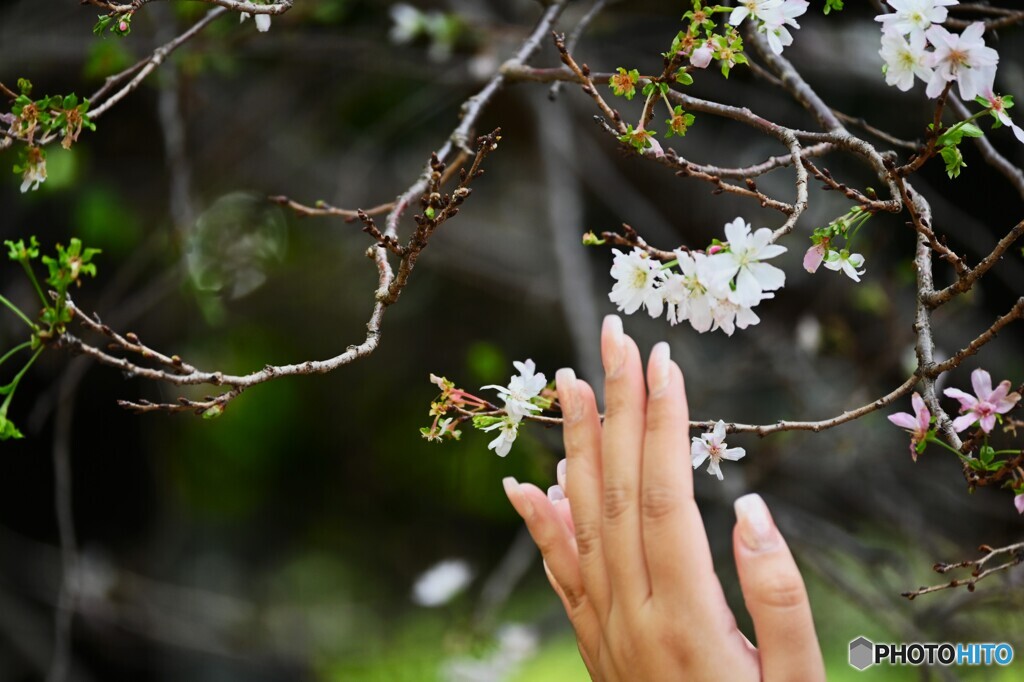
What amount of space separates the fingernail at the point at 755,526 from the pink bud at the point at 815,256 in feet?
0.55

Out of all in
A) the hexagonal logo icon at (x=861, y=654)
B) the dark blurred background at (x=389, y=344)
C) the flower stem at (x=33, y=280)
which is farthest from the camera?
the dark blurred background at (x=389, y=344)

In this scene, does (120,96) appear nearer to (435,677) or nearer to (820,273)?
(820,273)

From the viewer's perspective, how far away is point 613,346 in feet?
1.99

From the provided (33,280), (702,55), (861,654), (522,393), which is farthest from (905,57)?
(861,654)

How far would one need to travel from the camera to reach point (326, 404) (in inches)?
122

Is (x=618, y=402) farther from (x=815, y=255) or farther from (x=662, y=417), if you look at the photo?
(x=815, y=255)

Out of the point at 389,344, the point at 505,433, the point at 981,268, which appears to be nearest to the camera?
the point at 981,268

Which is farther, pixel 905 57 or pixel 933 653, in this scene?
pixel 933 653

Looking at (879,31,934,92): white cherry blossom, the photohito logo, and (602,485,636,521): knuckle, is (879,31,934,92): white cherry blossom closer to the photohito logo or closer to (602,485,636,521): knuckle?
(602,485,636,521): knuckle

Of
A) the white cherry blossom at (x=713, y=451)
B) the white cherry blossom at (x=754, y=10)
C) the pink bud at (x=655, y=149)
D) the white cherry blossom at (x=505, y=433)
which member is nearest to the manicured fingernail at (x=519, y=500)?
the white cherry blossom at (x=505, y=433)

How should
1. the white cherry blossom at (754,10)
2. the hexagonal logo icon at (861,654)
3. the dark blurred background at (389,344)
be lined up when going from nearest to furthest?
the white cherry blossom at (754,10), the hexagonal logo icon at (861,654), the dark blurred background at (389,344)

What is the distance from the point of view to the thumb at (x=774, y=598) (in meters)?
0.61

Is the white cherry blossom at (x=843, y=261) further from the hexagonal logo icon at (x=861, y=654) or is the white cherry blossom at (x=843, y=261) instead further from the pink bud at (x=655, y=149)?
the hexagonal logo icon at (x=861, y=654)

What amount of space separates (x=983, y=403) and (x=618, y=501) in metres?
0.26
